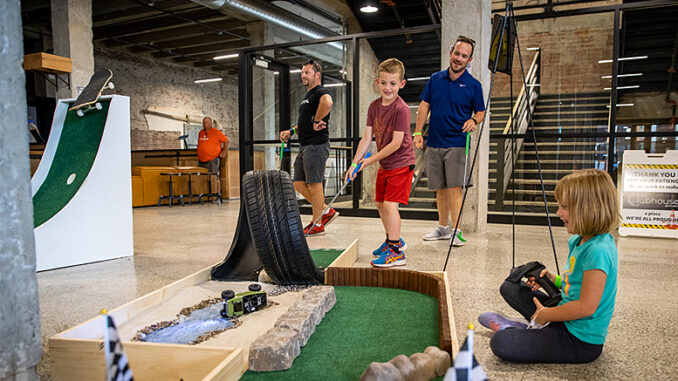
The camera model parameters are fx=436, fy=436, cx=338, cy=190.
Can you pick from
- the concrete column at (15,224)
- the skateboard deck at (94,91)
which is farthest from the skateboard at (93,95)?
the concrete column at (15,224)

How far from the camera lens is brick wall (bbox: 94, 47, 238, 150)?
13.2m

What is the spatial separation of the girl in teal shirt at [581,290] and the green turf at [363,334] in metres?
0.31

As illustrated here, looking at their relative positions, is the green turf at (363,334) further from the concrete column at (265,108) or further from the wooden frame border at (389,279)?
the concrete column at (265,108)

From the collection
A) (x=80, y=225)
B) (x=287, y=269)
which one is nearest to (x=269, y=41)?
(x=80, y=225)

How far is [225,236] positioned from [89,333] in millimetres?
2718

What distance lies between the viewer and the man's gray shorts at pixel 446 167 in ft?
11.9

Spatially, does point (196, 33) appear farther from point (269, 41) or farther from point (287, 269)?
point (287, 269)

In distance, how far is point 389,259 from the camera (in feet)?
9.20

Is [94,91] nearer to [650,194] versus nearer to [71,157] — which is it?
[71,157]

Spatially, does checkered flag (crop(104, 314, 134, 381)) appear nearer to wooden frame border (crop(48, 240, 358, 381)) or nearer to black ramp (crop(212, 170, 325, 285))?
wooden frame border (crop(48, 240, 358, 381))

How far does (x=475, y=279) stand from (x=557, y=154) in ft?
11.8

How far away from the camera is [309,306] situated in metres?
1.67

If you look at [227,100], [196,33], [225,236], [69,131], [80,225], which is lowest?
[225,236]

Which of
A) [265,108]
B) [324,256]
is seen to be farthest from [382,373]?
[265,108]
